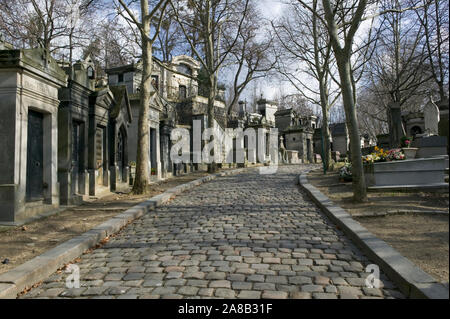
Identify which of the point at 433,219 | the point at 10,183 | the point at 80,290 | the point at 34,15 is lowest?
the point at 80,290

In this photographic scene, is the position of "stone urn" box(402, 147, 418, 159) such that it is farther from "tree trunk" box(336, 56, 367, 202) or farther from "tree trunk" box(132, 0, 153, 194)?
"tree trunk" box(132, 0, 153, 194)

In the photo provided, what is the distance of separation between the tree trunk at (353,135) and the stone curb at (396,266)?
1.90 metres

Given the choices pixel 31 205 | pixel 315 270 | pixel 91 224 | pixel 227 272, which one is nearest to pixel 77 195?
pixel 31 205

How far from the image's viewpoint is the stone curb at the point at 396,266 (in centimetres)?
266

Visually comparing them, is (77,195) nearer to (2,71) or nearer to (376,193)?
(2,71)

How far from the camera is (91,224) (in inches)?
236

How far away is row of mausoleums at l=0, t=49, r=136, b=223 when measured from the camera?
20.6ft

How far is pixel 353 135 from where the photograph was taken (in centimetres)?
751

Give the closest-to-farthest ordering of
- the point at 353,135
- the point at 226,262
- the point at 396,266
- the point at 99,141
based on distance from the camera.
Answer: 1. the point at 396,266
2. the point at 226,262
3. the point at 353,135
4. the point at 99,141

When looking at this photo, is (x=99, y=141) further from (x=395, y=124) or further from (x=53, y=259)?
(x=395, y=124)

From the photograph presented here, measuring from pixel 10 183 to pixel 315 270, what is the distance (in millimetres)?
5997

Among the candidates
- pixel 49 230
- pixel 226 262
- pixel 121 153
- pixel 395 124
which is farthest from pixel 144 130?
pixel 395 124

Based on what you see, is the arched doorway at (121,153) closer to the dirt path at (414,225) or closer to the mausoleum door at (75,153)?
the mausoleum door at (75,153)

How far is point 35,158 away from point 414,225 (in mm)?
7839
